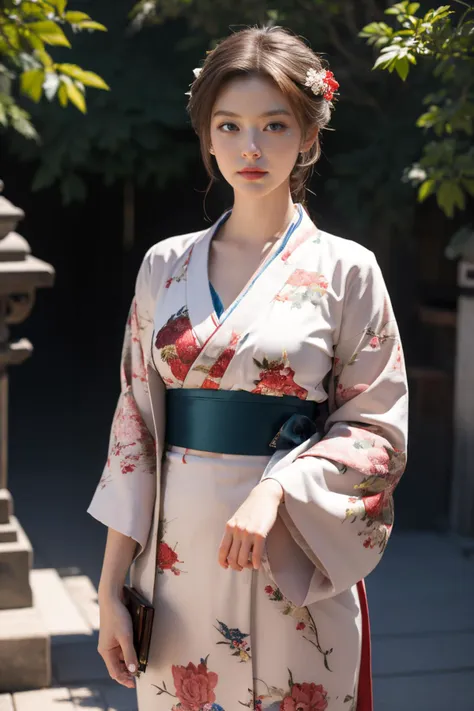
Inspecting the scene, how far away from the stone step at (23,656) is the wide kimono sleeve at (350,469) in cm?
216

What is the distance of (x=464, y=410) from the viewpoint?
5.93 meters

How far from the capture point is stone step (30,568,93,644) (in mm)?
4375

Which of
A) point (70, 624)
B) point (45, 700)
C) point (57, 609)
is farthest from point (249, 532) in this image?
point (57, 609)

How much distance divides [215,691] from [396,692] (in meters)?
2.16

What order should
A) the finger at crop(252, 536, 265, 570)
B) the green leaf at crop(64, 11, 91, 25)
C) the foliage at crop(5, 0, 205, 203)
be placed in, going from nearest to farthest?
the finger at crop(252, 536, 265, 570) → the green leaf at crop(64, 11, 91, 25) → the foliage at crop(5, 0, 205, 203)

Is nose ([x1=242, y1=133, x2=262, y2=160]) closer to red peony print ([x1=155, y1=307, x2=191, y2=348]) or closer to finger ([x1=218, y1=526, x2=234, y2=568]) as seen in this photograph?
red peony print ([x1=155, y1=307, x2=191, y2=348])

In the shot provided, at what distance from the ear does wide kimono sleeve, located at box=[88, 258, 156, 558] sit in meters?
0.39

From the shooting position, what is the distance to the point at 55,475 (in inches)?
282

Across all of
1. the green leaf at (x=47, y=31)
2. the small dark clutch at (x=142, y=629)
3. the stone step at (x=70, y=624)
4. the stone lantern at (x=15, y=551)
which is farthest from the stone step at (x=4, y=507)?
the small dark clutch at (x=142, y=629)

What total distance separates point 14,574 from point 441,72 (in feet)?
8.34

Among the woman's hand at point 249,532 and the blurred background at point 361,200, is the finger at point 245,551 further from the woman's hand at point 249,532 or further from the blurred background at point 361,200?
the blurred background at point 361,200

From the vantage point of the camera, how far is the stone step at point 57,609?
4.38 metres

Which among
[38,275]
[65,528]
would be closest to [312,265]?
[38,275]

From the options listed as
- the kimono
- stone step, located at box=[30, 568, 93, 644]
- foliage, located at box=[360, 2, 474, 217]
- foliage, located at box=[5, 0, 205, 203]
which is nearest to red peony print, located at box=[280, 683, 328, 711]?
the kimono
